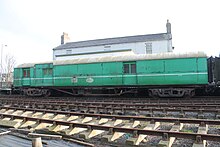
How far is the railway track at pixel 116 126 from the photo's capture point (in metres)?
5.52

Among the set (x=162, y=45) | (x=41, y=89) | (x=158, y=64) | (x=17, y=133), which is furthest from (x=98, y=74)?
(x=162, y=45)

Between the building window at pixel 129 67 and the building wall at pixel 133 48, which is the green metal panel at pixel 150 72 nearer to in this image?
the building window at pixel 129 67

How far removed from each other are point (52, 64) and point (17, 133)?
13.3 meters

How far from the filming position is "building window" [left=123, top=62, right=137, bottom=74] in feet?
54.1

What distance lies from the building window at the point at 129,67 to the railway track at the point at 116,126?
7955 millimetres

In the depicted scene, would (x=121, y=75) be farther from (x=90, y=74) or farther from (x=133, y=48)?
(x=133, y=48)

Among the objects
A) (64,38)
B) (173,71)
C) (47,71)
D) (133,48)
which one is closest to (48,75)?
(47,71)

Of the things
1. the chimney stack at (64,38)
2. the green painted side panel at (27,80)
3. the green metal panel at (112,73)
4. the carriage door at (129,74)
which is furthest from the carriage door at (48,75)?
the chimney stack at (64,38)

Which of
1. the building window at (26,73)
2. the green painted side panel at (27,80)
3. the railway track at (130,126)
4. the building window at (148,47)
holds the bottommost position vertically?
the railway track at (130,126)

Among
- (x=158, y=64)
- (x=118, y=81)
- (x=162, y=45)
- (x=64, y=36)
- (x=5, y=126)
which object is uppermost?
A: (x=64, y=36)

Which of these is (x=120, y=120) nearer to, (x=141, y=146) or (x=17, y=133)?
(x=141, y=146)

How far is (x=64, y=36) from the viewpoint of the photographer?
5000cm

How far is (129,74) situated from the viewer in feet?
53.9

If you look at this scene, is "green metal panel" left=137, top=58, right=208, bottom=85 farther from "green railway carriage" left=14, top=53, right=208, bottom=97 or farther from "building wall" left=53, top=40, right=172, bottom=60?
"building wall" left=53, top=40, right=172, bottom=60
